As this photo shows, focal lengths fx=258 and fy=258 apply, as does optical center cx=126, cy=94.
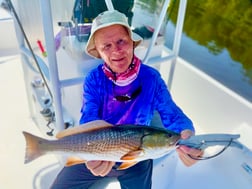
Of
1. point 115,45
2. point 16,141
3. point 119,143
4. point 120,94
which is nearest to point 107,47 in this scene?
point 115,45

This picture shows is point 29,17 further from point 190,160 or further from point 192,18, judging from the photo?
point 192,18

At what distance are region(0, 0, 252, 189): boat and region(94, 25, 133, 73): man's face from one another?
200 mm

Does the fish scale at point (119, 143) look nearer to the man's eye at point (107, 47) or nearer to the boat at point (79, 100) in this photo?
the man's eye at point (107, 47)

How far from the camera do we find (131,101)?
3.14ft

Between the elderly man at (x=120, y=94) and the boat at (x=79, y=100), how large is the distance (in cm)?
17

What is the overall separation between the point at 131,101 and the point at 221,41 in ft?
10.9

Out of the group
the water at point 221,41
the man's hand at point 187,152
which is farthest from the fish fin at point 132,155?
the water at point 221,41

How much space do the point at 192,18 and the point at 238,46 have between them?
117 centimetres

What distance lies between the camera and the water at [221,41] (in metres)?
2.83

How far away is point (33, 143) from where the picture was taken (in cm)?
71

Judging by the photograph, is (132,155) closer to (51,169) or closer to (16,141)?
(51,169)

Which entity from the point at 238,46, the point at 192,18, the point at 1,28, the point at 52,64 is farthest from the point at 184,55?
the point at 52,64

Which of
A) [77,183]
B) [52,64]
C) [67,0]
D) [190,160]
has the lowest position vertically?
[77,183]

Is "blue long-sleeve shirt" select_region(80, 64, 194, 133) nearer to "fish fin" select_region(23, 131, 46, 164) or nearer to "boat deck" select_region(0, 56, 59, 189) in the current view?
"fish fin" select_region(23, 131, 46, 164)
